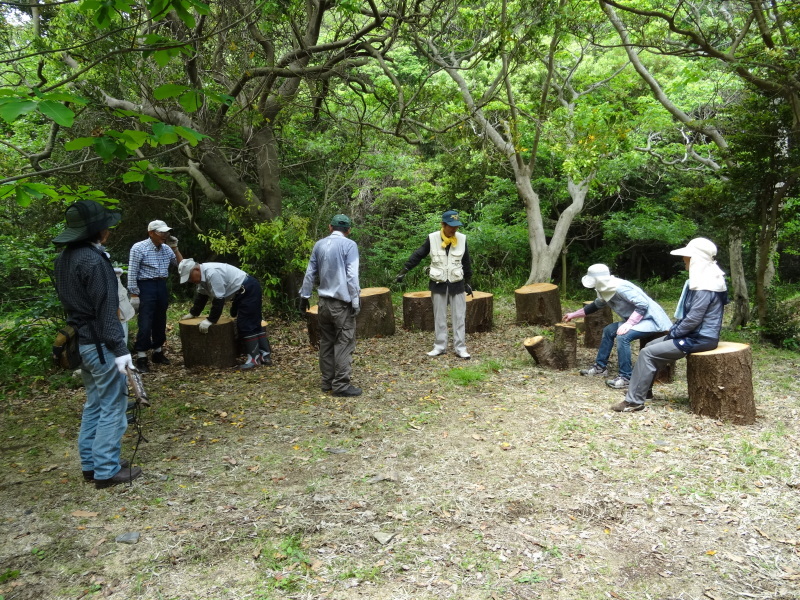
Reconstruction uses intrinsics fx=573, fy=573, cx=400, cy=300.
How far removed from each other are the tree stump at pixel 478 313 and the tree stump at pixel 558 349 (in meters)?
2.16

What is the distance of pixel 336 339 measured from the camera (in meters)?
6.26

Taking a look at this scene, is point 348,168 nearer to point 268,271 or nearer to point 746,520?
point 268,271

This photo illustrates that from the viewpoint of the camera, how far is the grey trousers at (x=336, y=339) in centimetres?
609

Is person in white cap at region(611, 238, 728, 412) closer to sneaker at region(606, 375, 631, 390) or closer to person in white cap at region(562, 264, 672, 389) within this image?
person in white cap at region(562, 264, 672, 389)

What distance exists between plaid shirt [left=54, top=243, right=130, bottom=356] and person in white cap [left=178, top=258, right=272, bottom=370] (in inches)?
109

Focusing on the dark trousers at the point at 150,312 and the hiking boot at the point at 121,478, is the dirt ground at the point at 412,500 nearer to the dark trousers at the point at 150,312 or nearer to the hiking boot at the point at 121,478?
the hiking boot at the point at 121,478

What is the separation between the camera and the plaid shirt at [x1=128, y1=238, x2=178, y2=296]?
7090 mm

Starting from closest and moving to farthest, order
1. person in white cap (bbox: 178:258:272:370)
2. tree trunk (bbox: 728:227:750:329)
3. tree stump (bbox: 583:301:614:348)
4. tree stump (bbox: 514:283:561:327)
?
person in white cap (bbox: 178:258:272:370) < tree stump (bbox: 583:301:614:348) < tree stump (bbox: 514:283:561:327) < tree trunk (bbox: 728:227:750:329)

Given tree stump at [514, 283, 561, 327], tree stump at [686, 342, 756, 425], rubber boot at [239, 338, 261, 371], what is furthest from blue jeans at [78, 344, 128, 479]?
tree stump at [514, 283, 561, 327]

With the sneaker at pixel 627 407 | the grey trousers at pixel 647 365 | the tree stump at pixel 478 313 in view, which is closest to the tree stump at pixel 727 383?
the grey trousers at pixel 647 365

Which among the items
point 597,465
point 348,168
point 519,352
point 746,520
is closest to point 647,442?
point 597,465

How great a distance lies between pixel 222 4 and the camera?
7.88 metres

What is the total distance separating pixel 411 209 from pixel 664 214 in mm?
Answer: 6864

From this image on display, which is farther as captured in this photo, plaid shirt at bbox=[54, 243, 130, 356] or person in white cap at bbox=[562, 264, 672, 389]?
person in white cap at bbox=[562, 264, 672, 389]
